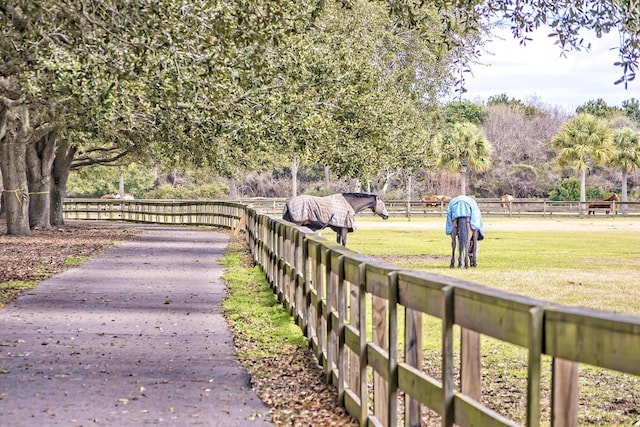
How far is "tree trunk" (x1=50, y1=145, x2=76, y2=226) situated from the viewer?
4222 centimetres

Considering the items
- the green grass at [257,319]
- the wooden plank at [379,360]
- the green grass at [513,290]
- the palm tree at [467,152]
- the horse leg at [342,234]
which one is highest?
the palm tree at [467,152]

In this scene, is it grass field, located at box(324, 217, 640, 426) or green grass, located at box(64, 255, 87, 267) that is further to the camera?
green grass, located at box(64, 255, 87, 267)

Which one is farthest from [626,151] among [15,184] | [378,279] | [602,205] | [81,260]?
[378,279]

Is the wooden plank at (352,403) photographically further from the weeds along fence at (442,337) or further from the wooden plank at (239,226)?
the wooden plank at (239,226)

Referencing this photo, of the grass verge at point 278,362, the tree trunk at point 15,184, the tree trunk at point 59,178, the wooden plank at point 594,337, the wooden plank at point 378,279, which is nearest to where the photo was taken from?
the wooden plank at point 594,337

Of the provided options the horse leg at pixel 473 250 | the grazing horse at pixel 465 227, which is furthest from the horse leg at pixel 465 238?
the horse leg at pixel 473 250

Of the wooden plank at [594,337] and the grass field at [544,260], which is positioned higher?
the wooden plank at [594,337]

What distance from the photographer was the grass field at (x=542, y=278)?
9016 millimetres

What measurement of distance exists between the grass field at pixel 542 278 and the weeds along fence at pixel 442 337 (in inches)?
19.7

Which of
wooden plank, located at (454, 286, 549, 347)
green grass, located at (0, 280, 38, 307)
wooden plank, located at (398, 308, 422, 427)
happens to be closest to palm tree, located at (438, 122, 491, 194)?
green grass, located at (0, 280, 38, 307)

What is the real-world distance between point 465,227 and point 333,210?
4606 mm

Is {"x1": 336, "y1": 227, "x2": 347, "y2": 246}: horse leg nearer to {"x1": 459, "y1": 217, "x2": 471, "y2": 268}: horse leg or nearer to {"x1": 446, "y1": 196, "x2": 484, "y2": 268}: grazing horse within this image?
{"x1": 446, "y1": 196, "x2": 484, "y2": 268}: grazing horse

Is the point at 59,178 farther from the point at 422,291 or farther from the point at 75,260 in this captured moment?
the point at 422,291

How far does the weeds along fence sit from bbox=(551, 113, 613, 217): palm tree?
212ft
